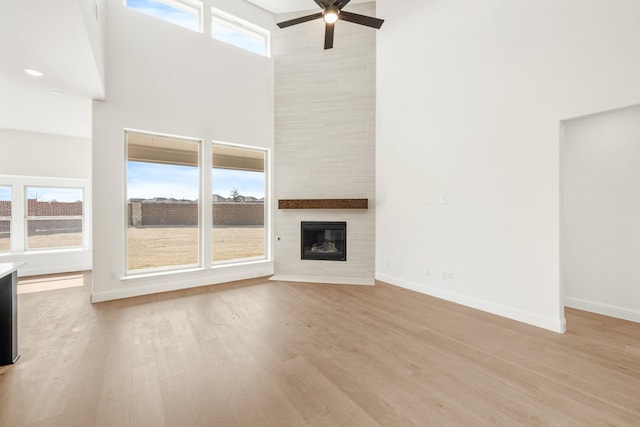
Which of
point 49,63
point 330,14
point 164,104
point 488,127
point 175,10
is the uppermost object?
point 175,10

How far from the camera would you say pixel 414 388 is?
200 centimetres

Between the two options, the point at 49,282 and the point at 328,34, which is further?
the point at 49,282

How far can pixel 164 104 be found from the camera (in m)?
4.36

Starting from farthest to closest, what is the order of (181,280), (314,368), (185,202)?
1. (185,202)
2. (181,280)
3. (314,368)

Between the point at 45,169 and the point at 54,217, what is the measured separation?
998 millimetres

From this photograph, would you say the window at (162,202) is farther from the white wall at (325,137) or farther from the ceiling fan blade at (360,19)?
the ceiling fan blade at (360,19)

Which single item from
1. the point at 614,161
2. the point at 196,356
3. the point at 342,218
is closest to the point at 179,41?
the point at 342,218

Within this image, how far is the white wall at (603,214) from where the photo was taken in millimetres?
3227

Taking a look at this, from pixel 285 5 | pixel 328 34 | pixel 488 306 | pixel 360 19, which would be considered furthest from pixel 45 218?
pixel 488 306

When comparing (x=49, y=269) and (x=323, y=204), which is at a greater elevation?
(x=323, y=204)

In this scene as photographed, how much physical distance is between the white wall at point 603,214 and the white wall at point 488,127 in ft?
1.51

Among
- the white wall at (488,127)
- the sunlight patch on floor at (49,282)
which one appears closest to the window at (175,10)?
the white wall at (488,127)

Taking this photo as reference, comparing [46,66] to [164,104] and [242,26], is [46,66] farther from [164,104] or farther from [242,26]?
[242,26]

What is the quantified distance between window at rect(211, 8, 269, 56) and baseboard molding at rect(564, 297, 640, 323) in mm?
6579
